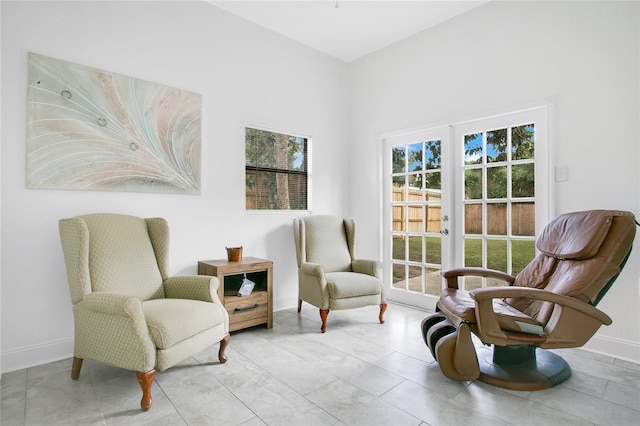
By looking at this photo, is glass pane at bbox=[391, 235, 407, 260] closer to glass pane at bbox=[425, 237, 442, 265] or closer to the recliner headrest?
glass pane at bbox=[425, 237, 442, 265]

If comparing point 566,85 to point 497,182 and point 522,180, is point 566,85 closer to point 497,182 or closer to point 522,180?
point 522,180

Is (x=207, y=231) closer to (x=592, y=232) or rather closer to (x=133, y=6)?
(x=133, y=6)

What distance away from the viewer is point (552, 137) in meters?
2.83

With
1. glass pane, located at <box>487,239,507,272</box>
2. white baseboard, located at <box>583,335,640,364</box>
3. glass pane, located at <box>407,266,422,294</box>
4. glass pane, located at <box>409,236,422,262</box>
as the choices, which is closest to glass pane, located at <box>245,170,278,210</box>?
glass pane, located at <box>409,236,422,262</box>

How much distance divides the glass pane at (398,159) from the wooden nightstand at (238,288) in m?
1.92

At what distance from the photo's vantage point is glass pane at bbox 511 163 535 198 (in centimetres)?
301

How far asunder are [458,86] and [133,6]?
2968 mm

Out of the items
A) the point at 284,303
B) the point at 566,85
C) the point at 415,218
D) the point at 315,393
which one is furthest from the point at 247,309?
the point at 566,85

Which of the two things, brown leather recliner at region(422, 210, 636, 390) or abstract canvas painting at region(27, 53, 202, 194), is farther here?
abstract canvas painting at region(27, 53, 202, 194)

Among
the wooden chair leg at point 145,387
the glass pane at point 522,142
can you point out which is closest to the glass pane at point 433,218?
the glass pane at point 522,142

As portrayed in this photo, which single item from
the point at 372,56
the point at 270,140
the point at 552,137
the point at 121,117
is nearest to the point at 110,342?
the point at 121,117

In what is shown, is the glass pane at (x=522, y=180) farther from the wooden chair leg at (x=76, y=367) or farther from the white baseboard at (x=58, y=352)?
the wooden chair leg at (x=76, y=367)

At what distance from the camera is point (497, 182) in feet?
10.6

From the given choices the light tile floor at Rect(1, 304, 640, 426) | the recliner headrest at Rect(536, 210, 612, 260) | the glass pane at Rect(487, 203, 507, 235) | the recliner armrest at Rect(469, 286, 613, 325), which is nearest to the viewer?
the light tile floor at Rect(1, 304, 640, 426)
